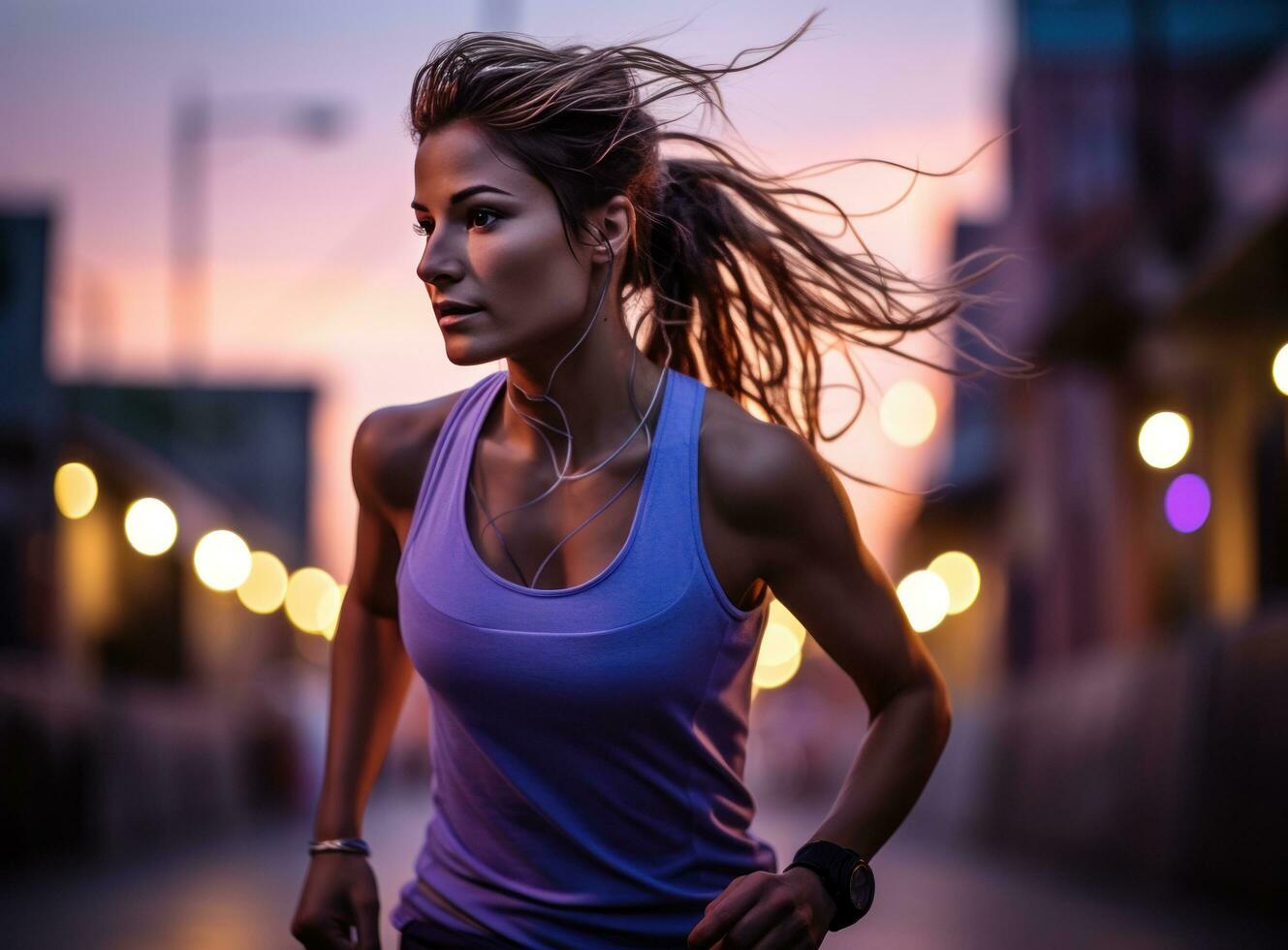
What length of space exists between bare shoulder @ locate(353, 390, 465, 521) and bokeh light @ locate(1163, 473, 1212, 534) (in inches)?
586

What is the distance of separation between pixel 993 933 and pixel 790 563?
302 inches

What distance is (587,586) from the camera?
9.57ft

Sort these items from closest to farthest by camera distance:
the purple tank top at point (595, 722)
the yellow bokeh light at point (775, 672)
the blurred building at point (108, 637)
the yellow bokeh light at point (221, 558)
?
the purple tank top at point (595, 722) < the blurred building at point (108, 637) < the yellow bokeh light at point (221, 558) < the yellow bokeh light at point (775, 672)

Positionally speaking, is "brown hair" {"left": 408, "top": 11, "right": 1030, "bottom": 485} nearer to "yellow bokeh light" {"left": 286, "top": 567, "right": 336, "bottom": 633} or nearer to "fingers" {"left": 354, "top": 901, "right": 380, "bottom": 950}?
"fingers" {"left": 354, "top": 901, "right": 380, "bottom": 950}

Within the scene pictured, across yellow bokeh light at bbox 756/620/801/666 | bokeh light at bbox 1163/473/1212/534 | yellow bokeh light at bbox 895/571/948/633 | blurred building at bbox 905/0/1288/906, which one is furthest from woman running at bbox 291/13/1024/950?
yellow bokeh light at bbox 756/620/801/666

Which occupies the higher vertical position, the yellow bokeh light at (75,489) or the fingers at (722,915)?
the yellow bokeh light at (75,489)

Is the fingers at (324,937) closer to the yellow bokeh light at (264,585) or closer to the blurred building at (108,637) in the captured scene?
the blurred building at (108,637)

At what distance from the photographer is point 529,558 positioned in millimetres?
3123

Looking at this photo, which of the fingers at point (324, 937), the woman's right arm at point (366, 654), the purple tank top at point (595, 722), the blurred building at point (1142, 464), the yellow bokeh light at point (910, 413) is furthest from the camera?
the yellow bokeh light at point (910, 413)

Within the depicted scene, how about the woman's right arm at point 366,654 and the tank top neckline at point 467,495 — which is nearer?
the tank top neckline at point 467,495

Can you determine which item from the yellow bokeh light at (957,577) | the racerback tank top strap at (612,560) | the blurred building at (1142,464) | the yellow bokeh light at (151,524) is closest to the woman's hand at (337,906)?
the racerback tank top strap at (612,560)

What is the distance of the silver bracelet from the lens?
10.7 ft

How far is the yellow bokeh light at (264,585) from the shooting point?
38.1m

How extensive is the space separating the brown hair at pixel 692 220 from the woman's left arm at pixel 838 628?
1.63 feet
